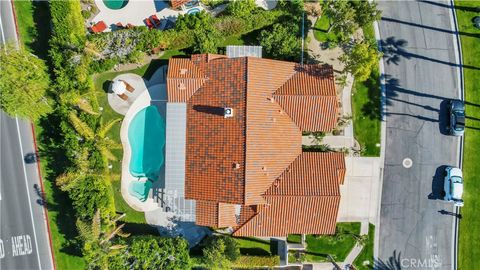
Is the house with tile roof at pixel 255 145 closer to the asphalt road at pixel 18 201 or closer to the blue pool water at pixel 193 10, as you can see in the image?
the blue pool water at pixel 193 10

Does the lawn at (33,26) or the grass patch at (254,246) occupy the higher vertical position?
the lawn at (33,26)

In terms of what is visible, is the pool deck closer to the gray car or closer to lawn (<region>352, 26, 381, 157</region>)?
lawn (<region>352, 26, 381, 157</region>)

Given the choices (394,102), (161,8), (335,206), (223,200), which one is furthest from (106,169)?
(394,102)

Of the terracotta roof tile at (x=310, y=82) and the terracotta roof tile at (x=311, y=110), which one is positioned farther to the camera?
the terracotta roof tile at (x=310, y=82)

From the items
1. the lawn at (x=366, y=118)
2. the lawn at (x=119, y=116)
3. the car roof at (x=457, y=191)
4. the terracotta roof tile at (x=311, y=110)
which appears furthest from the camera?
the lawn at (x=119, y=116)

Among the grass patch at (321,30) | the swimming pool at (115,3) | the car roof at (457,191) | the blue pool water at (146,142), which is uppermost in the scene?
the swimming pool at (115,3)

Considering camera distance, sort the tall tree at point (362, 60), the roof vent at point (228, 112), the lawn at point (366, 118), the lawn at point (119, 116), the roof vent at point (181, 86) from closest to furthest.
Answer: the tall tree at point (362, 60)
the roof vent at point (228, 112)
the roof vent at point (181, 86)
the lawn at point (366, 118)
the lawn at point (119, 116)

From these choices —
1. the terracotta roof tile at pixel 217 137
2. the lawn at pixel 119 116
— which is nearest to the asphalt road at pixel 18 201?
the lawn at pixel 119 116
